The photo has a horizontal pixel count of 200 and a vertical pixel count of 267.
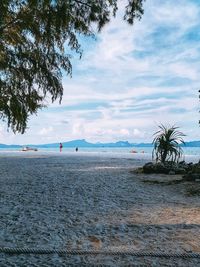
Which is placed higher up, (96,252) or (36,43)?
(36,43)

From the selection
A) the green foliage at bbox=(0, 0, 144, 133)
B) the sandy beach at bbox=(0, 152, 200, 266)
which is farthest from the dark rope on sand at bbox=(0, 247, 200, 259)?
the green foliage at bbox=(0, 0, 144, 133)

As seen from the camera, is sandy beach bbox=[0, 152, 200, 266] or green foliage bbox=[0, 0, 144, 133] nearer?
sandy beach bbox=[0, 152, 200, 266]

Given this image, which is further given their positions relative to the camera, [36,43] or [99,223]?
[36,43]

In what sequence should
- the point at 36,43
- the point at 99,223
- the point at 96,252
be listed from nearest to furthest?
the point at 96,252 < the point at 99,223 < the point at 36,43

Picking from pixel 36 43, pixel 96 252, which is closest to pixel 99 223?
pixel 96 252

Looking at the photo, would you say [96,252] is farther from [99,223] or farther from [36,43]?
[36,43]

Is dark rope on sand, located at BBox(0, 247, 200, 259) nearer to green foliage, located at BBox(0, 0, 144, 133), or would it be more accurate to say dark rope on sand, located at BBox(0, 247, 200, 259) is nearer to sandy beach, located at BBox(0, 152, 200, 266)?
sandy beach, located at BBox(0, 152, 200, 266)

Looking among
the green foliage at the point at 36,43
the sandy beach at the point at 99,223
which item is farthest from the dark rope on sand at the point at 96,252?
the green foliage at the point at 36,43

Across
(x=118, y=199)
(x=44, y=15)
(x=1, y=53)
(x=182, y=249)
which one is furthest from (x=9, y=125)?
(x=182, y=249)

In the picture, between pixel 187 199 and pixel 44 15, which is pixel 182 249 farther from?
pixel 44 15

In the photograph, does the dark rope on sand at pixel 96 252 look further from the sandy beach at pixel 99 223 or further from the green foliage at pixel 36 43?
the green foliage at pixel 36 43

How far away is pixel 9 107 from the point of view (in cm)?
1511

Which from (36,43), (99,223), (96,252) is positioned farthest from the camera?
(36,43)

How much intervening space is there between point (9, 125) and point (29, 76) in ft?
10.3
